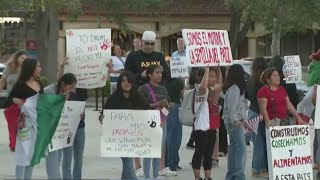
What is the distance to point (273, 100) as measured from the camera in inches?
411

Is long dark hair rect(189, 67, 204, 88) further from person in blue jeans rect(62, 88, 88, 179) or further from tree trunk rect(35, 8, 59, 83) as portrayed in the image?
tree trunk rect(35, 8, 59, 83)

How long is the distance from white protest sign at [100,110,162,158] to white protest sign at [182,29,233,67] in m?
1.13

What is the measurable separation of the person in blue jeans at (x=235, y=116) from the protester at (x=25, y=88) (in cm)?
258

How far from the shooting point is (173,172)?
11.7m

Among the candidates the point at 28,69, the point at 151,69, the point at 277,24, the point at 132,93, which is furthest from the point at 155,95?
the point at 277,24

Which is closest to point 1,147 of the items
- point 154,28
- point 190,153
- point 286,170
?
point 190,153

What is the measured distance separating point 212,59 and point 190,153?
387 cm

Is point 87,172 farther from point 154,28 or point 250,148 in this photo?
point 154,28

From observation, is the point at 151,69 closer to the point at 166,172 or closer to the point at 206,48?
the point at 206,48

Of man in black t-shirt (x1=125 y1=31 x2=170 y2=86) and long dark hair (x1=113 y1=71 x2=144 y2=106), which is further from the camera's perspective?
man in black t-shirt (x1=125 y1=31 x2=170 y2=86)

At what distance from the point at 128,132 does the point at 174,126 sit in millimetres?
2507

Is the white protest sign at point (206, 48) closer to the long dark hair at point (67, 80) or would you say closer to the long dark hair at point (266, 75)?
the long dark hair at point (266, 75)

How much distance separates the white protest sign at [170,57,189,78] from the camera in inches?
531

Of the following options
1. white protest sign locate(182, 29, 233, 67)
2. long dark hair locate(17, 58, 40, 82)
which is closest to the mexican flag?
long dark hair locate(17, 58, 40, 82)
